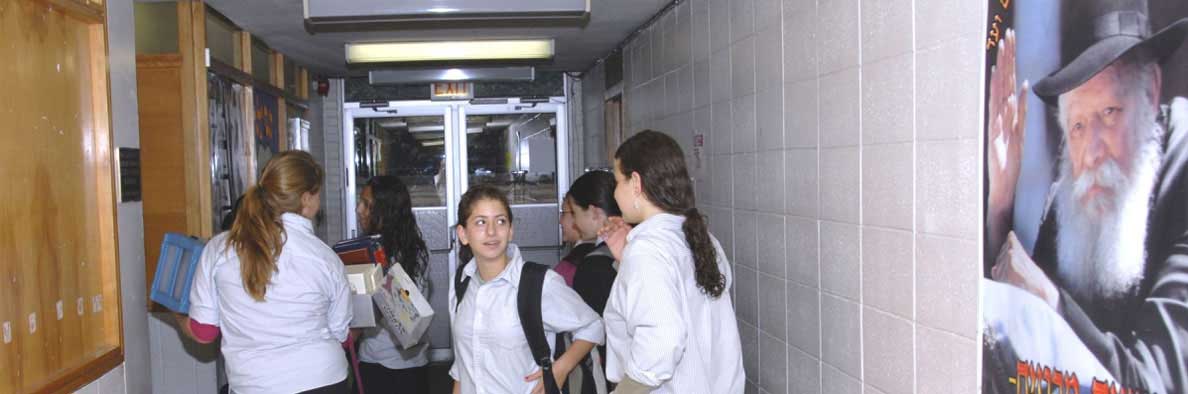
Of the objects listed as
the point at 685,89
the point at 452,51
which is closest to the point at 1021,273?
the point at 685,89

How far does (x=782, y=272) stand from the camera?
3.13 meters

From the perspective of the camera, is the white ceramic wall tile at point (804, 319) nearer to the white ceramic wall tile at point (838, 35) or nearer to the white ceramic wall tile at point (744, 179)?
the white ceramic wall tile at point (744, 179)

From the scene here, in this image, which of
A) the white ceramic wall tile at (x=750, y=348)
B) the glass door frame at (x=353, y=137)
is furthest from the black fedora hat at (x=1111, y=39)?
the glass door frame at (x=353, y=137)

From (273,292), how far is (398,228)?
59.4 inches

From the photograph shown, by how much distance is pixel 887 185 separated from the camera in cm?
228

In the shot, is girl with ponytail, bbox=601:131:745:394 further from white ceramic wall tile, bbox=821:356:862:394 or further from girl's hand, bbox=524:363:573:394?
white ceramic wall tile, bbox=821:356:862:394

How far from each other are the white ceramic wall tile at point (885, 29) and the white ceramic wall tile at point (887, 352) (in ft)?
2.24

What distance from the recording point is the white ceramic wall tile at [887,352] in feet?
7.25

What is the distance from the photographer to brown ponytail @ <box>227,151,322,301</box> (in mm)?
2564

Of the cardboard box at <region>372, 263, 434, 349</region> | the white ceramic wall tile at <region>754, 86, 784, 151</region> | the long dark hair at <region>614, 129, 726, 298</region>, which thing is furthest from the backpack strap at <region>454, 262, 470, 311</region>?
the white ceramic wall tile at <region>754, 86, 784, 151</region>

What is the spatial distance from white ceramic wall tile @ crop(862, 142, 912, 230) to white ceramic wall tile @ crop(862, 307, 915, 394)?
0.26m

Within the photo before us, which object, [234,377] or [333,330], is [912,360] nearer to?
[333,330]

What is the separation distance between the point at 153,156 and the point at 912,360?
3697 millimetres

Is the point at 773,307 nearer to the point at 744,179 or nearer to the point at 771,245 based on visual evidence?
the point at 771,245
